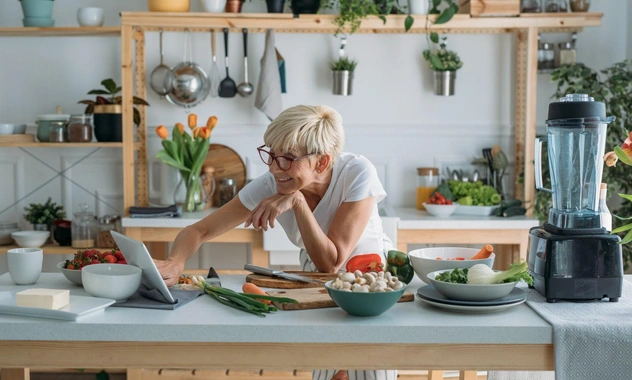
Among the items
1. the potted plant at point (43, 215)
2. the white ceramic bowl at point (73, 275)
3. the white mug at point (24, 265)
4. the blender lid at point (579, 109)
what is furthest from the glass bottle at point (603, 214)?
the potted plant at point (43, 215)

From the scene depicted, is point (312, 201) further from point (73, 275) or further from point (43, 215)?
point (43, 215)

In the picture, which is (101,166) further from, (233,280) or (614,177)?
(614,177)

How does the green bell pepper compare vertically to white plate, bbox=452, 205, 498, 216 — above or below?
above

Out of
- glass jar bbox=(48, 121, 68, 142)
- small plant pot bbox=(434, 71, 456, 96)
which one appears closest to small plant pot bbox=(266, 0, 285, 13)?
small plant pot bbox=(434, 71, 456, 96)

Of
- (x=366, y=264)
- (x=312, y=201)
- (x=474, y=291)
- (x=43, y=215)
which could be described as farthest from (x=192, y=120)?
(x=474, y=291)

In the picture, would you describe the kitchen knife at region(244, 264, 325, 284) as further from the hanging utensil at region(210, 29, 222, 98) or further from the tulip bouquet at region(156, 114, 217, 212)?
the hanging utensil at region(210, 29, 222, 98)

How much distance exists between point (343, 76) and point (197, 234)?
6.38 ft

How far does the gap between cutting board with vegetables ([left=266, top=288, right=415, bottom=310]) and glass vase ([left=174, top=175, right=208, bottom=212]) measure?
6.70 ft

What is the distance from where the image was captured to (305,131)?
2.20 m

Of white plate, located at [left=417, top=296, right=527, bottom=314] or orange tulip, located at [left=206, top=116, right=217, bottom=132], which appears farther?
orange tulip, located at [left=206, top=116, right=217, bottom=132]

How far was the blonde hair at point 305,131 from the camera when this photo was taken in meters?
2.18

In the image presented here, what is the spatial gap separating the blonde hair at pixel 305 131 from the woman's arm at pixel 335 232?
0.57 feet

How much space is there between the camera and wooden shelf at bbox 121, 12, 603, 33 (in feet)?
12.3

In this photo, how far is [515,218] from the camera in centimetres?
372
